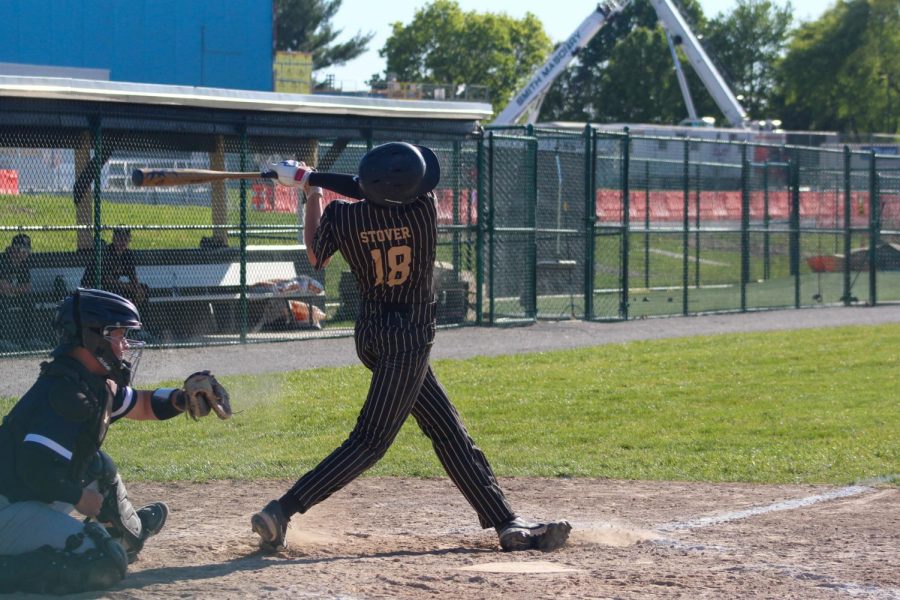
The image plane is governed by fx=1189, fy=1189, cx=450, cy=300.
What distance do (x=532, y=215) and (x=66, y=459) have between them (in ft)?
44.9

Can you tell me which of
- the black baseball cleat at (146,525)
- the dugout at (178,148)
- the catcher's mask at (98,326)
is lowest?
the black baseball cleat at (146,525)

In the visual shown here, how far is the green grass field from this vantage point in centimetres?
821

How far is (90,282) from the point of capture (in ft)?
44.7

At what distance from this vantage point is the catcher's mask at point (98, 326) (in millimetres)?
4902

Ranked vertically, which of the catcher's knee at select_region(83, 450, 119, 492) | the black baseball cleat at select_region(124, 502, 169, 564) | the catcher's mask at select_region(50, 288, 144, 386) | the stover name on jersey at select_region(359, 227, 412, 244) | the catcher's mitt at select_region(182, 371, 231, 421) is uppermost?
the stover name on jersey at select_region(359, 227, 412, 244)

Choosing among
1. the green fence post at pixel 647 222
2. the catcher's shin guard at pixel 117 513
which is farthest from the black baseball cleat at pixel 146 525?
the green fence post at pixel 647 222

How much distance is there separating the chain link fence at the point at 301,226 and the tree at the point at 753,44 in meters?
66.3

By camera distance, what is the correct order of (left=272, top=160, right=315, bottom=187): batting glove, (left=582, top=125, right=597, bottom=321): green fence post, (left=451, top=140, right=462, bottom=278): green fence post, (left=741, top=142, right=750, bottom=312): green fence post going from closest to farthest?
(left=272, top=160, right=315, bottom=187): batting glove < (left=451, top=140, right=462, bottom=278): green fence post < (left=582, top=125, right=597, bottom=321): green fence post < (left=741, top=142, right=750, bottom=312): green fence post

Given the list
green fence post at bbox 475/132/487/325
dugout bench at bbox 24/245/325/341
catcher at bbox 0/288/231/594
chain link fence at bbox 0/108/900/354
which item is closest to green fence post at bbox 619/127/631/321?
chain link fence at bbox 0/108/900/354

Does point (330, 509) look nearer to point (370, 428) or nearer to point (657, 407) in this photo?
point (370, 428)

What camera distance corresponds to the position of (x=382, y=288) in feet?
18.2

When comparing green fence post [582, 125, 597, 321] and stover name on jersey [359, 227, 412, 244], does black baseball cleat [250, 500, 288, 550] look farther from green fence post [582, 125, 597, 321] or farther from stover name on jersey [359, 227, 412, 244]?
green fence post [582, 125, 597, 321]

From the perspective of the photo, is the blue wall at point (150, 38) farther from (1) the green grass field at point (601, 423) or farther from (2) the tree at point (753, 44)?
(2) the tree at point (753, 44)

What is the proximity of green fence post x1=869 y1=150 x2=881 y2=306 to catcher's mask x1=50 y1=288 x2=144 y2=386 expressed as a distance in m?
20.5
